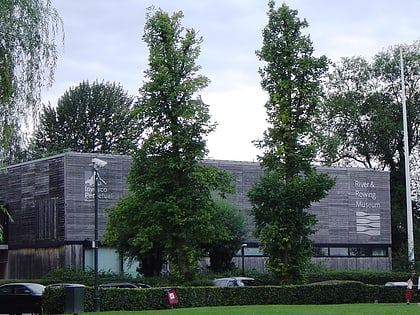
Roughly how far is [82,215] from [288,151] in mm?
16998

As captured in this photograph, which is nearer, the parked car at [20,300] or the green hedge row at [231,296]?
the green hedge row at [231,296]

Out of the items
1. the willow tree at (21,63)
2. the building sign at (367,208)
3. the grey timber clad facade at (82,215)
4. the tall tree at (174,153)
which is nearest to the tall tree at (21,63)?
the willow tree at (21,63)

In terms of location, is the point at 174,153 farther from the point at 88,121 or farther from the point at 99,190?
the point at 88,121

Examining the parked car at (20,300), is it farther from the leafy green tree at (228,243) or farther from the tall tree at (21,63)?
the leafy green tree at (228,243)

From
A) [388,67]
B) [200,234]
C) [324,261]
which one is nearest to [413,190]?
[388,67]

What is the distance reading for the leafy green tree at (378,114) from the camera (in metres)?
77.2

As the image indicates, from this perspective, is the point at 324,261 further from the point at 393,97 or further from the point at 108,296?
the point at 108,296

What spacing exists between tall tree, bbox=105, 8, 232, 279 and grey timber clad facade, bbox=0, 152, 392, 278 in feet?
27.4

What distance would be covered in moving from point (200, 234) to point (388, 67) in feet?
138

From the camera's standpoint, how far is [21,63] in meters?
24.1

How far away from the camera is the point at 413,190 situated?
3216 inches

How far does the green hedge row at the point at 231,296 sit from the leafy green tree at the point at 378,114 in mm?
33086

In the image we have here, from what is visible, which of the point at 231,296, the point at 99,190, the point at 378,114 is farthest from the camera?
the point at 378,114

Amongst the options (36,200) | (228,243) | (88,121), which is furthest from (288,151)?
(88,121)
